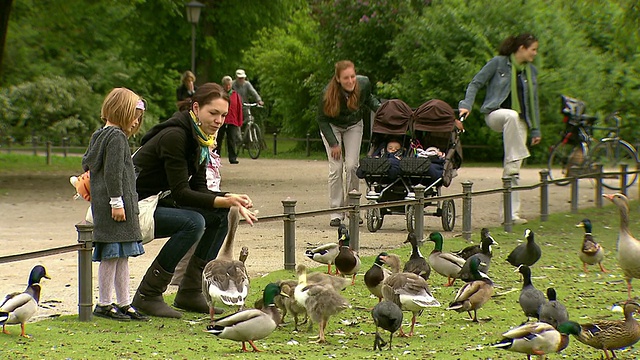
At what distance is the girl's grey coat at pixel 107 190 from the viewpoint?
9016 mm

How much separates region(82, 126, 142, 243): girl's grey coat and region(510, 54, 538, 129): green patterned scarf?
323 inches

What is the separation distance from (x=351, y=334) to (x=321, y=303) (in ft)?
1.66

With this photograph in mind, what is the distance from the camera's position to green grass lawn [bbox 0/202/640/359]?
803cm

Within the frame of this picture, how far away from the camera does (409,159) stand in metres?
15.7

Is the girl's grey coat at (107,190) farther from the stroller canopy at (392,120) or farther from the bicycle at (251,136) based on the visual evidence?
the bicycle at (251,136)

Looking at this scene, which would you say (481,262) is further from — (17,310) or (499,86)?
(499,86)

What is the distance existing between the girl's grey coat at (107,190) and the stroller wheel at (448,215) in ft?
24.6

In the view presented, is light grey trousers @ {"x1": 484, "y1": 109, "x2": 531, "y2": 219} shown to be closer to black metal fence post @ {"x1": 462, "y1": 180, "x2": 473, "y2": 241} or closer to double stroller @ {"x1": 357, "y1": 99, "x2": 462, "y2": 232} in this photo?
double stroller @ {"x1": 357, "y1": 99, "x2": 462, "y2": 232}

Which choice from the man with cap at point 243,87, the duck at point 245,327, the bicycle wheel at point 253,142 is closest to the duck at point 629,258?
the duck at point 245,327

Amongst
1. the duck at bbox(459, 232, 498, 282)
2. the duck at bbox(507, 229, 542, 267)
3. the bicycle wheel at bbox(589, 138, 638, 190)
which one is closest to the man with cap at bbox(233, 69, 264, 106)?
the bicycle wheel at bbox(589, 138, 638, 190)

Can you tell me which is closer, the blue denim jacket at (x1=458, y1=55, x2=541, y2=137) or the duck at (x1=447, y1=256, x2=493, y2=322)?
the duck at (x1=447, y1=256, x2=493, y2=322)

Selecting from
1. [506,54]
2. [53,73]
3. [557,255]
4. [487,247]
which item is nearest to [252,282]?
[487,247]

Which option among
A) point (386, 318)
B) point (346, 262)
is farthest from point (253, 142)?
point (386, 318)

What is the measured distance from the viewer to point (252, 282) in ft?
37.5
